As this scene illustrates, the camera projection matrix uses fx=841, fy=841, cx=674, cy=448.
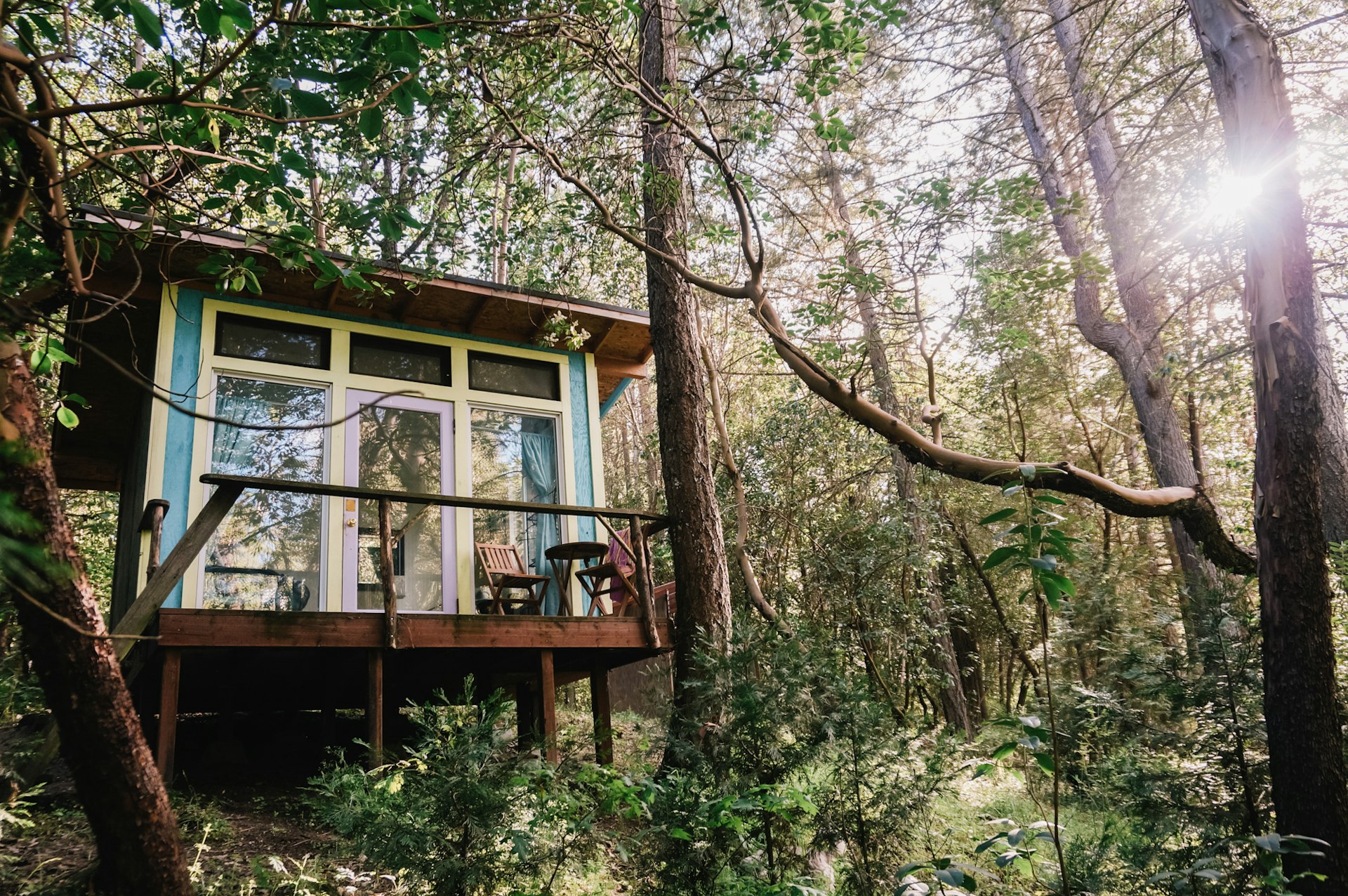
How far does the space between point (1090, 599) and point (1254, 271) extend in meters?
4.56

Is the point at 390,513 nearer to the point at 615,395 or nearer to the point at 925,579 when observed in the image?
the point at 615,395

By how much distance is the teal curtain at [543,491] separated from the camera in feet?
26.4

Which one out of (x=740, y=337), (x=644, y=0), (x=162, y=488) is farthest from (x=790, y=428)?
(x=162, y=488)

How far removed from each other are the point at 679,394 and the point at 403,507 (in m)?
2.94

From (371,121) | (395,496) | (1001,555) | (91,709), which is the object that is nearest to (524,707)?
(395,496)

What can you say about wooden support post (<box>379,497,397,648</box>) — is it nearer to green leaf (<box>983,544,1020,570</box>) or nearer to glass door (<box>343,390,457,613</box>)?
glass door (<box>343,390,457,613</box>)

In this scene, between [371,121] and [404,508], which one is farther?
[404,508]

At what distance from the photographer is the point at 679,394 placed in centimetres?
635

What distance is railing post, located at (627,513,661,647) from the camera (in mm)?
6418

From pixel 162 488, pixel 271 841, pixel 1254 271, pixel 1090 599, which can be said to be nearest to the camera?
pixel 1254 271

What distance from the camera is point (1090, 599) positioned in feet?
25.5

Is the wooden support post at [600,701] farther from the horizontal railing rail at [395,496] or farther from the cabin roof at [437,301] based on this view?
the cabin roof at [437,301]

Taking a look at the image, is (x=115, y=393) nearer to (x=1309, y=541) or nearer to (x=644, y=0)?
(x=644, y=0)

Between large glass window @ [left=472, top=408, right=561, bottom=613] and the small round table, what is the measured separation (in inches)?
8.0
